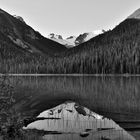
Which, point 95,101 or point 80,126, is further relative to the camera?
point 95,101

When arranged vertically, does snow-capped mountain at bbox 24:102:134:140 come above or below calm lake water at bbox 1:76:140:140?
below

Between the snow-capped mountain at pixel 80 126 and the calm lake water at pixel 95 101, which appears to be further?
the calm lake water at pixel 95 101

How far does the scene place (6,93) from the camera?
1830cm

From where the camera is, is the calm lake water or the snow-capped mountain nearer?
the snow-capped mountain

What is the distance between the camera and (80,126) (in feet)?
90.9

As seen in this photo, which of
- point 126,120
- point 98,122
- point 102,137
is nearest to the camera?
point 102,137

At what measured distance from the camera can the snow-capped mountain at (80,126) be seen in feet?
75.7

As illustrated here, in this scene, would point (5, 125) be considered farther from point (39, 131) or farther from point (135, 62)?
point (135, 62)

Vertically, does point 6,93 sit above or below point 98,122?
above

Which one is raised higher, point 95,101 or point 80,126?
point 95,101

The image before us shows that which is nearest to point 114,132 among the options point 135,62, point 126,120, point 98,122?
point 98,122

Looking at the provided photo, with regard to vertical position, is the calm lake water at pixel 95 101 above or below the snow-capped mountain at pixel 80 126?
above

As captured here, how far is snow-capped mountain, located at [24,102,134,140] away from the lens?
75.7 feet

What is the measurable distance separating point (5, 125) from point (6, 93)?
225 cm
